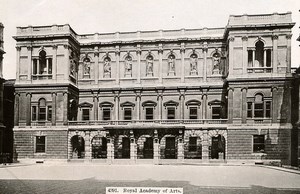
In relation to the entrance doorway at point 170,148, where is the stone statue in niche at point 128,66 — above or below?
above

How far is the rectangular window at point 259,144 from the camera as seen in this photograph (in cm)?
2897

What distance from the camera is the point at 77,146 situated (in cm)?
3288

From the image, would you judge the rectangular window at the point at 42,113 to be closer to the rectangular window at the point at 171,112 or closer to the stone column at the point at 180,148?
the rectangular window at the point at 171,112

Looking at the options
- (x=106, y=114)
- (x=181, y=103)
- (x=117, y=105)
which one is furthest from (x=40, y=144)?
(x=181, y=103)

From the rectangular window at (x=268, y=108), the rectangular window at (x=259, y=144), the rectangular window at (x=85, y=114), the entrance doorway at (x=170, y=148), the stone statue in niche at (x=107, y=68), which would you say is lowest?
the entrance doorway at (x=170, y=148)

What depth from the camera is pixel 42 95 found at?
31953mm

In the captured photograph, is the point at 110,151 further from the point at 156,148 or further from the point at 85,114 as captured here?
the point at 85,114

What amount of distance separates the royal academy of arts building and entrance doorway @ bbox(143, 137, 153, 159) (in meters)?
0.09

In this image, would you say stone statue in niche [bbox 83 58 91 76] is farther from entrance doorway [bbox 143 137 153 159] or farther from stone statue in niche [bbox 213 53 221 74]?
stone statue in niche [bbox 213 53 221 74]

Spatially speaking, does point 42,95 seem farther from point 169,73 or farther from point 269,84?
point 269,84

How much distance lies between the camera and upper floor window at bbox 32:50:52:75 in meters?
32.3

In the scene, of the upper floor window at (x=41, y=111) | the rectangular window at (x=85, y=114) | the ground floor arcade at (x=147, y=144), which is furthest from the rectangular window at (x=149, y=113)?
the upper floor window at (x=41, y=111)

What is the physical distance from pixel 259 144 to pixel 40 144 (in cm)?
1788

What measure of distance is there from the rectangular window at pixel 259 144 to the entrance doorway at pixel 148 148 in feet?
29.7
